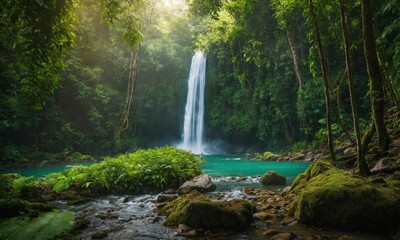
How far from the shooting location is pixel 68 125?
22.5 m

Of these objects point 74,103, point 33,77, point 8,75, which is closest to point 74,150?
point 74,103

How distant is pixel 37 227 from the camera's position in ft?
10.7

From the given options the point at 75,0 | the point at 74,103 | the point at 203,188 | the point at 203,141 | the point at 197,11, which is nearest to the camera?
the point at 75,0

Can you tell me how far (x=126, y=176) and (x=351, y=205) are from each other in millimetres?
6133

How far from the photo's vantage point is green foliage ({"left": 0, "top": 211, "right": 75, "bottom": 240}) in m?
3.03

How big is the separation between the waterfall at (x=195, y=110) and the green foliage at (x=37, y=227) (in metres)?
27.6

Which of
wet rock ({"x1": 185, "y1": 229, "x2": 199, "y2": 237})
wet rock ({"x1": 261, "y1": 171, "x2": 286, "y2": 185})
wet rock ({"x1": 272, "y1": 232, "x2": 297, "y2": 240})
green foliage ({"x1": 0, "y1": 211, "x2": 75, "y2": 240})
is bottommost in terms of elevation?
wet rock ({"x1": 261, "y1": 171, "x2": 286, "y2": 185})

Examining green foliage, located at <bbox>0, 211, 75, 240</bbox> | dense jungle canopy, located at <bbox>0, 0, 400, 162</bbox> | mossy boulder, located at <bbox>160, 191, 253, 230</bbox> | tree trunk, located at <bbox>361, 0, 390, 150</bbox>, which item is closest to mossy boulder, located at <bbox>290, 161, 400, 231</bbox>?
mossy boulder, located at <bbox>160, 191, 253, 230</bbox>

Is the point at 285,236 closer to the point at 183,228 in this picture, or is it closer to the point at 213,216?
the point at 213,216

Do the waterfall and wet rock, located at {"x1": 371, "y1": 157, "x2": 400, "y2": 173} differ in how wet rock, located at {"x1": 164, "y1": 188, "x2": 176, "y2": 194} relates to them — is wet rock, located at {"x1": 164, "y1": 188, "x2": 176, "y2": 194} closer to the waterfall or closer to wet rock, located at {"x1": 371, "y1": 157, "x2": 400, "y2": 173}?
wet rock, located at {"x1": 371, "y1": 157, "x2": 400, "y2": 173}

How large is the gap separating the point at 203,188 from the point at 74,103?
20922 millimetres

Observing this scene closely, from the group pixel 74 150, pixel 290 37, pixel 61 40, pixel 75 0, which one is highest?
pixel 290 37

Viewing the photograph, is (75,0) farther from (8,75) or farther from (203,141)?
(203,141)

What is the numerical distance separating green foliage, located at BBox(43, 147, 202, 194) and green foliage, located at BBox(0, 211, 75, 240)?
13.5 feet
